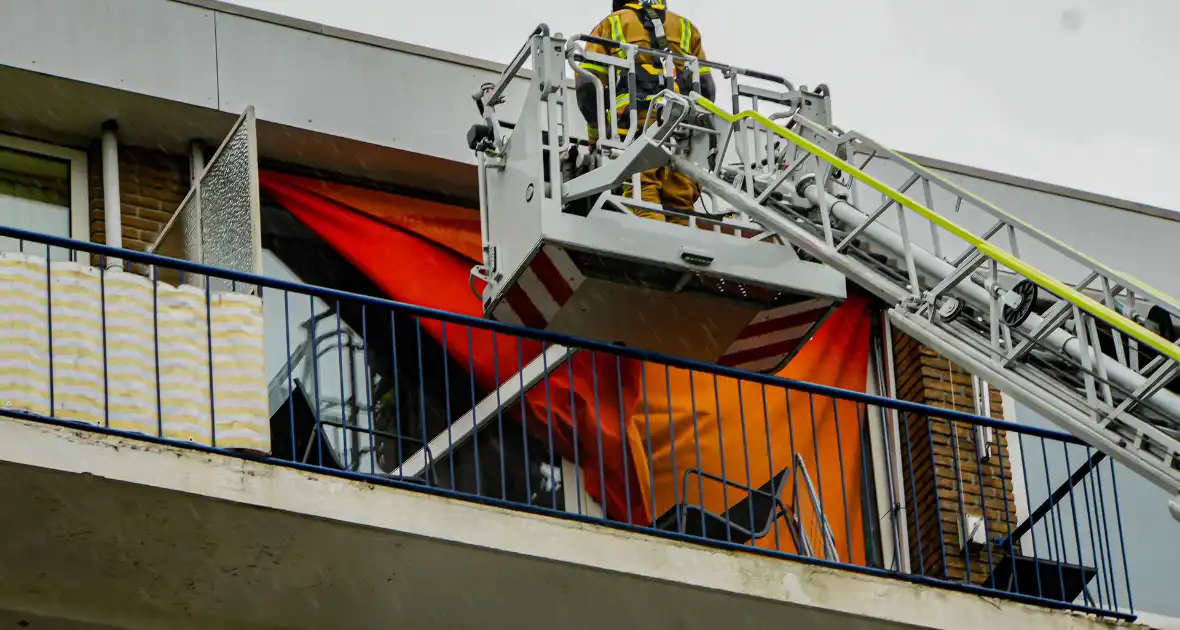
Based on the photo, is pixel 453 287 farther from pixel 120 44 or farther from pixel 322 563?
pixel 322 563

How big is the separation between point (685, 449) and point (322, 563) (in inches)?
164

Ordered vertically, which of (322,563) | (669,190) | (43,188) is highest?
(43,188)

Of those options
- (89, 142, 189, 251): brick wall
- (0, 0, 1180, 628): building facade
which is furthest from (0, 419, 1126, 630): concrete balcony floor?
(89, 142, 189, 251): brick wall

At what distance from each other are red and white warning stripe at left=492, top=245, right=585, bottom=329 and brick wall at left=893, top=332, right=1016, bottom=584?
3099 mm

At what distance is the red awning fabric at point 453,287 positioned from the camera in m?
14.9

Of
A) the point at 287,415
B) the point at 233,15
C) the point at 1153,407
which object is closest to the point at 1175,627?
the point at 1153,407

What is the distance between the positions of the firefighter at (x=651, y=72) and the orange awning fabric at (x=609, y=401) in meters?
1.39

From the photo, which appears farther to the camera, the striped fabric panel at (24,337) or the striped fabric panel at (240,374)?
the striped fabric panel at (240,374)

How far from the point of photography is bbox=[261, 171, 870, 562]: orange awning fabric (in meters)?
14.9

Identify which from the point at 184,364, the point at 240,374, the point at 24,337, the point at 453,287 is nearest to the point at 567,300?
the point at 453,287

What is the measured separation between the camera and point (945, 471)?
618 inches

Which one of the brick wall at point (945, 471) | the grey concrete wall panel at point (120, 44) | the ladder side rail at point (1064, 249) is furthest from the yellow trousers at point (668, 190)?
the grey concrete wall panel at point (120, 44)

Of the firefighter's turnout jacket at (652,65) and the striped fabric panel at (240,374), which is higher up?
the firefighter's turnout jacket at (652,65)

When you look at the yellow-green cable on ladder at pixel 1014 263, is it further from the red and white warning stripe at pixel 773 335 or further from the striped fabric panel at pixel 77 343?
the striped fabric panel at pixel 77 343
